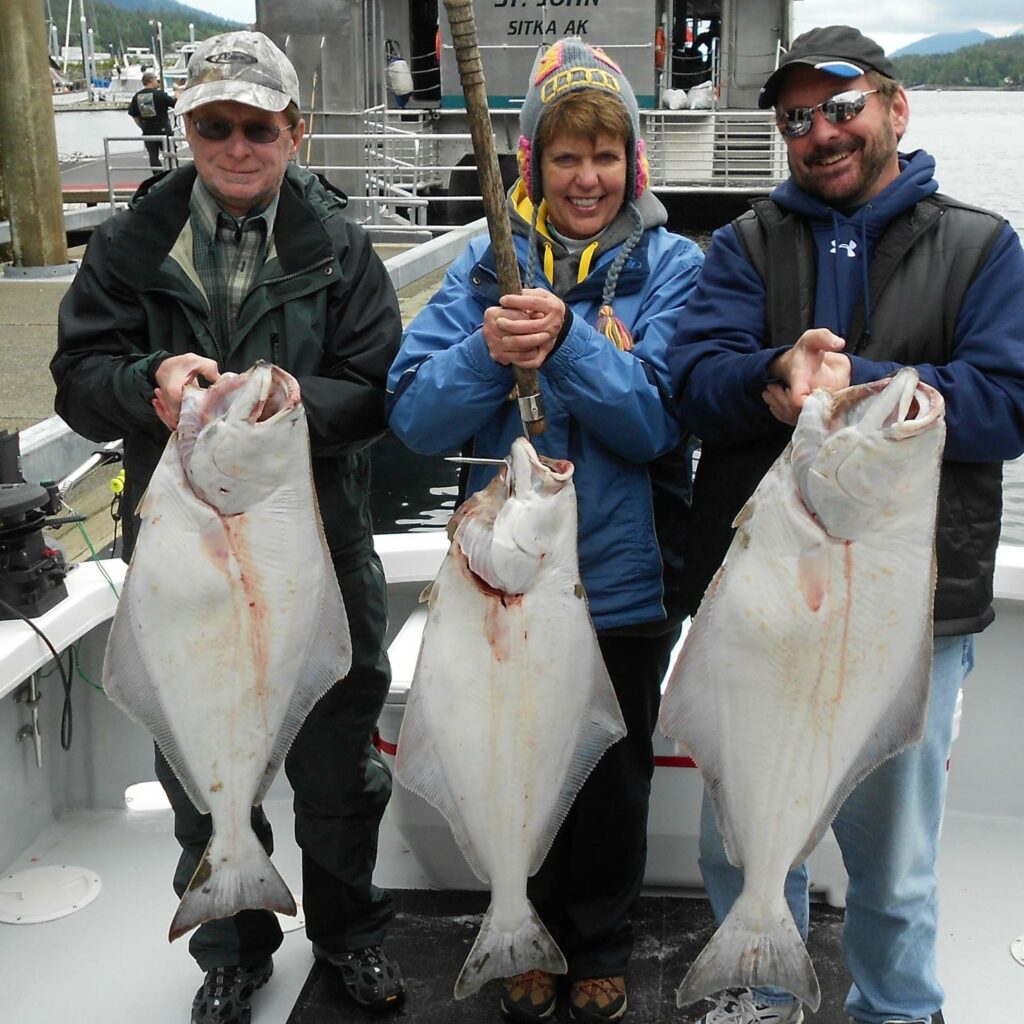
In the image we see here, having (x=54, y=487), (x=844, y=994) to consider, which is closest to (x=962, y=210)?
(x=844, y=994)

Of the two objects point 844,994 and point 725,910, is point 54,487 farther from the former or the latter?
point 844,994

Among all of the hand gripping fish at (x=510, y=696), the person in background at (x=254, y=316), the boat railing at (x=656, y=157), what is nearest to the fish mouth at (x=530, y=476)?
the hand gripping fish at (x=510, y=696)

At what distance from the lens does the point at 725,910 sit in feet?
9.53

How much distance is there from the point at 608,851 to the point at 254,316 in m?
1.60

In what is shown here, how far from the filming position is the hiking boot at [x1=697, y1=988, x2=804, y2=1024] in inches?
115

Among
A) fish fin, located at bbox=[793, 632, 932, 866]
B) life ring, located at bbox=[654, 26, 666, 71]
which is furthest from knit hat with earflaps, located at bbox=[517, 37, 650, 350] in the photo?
life ring, located at bbox=[654, 26, 666, 71]

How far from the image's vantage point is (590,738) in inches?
97.1

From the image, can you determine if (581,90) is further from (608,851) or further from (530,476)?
(608,851)

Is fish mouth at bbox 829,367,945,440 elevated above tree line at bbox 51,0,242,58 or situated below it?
below

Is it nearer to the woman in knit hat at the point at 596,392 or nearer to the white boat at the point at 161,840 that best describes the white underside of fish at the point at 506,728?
the woman in knit hat at the point at 596,392

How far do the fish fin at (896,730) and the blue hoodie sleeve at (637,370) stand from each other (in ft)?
2.47

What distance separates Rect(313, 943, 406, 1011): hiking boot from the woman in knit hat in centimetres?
35

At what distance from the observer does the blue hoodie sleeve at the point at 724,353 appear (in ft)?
8.09

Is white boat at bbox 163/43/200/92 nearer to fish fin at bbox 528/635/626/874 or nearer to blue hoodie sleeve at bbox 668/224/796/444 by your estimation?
blue hoodie sleeve at bbox 668/224/796/444
